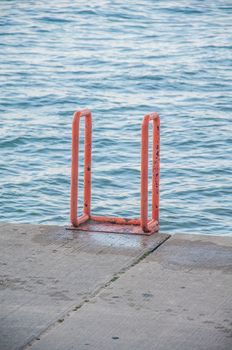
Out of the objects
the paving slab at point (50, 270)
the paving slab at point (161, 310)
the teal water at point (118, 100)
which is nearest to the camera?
Answer: the paving slab at point (161, 310)

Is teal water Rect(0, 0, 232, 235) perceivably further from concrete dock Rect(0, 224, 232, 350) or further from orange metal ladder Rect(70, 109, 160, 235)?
concrete dock Rect(0, 224, 232, 350)

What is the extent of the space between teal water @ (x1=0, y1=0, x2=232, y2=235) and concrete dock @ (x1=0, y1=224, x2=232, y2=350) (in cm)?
498

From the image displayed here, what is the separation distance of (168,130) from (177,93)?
3.59 m

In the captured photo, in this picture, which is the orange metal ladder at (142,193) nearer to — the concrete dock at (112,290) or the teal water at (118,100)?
the concrete dock at (112,290)

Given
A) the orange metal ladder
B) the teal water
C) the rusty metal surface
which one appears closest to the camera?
the orange metal ladder

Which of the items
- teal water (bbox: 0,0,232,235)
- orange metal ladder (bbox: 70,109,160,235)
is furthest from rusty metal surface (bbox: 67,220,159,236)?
teal water (bbox: 0,0,232,235)

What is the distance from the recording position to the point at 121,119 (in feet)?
65.5

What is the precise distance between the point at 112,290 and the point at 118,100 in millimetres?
15256


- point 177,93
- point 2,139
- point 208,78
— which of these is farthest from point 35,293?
point 208,78

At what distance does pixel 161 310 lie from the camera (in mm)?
6699

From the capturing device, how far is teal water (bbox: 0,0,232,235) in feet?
48.4

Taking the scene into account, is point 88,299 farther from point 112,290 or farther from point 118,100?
point 118,100

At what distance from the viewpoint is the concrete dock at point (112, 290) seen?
6.22 metres

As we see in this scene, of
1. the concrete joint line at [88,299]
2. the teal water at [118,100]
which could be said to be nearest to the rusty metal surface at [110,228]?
the concrete joint line at [88,299]
